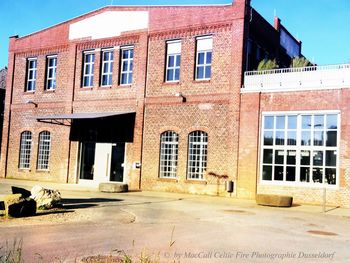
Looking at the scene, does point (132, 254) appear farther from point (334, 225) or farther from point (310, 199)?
point (310, 199)

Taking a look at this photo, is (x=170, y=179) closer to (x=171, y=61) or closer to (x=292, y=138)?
(x=171, y=61)

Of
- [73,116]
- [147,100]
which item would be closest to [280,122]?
[147,100]

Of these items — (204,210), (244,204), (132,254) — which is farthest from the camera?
(244,204)

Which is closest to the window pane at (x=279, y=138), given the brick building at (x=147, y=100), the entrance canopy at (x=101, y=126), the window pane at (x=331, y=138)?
the brick building at (x=147, y=100)

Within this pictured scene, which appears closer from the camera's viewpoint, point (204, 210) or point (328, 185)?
point (204, 210)

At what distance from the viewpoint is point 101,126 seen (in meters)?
23.6

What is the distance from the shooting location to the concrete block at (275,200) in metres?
16.4

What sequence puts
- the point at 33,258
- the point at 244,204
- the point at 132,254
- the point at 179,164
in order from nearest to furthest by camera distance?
the point at 33,258
the point at 132,254
the point at 244,204
the point at 179,164

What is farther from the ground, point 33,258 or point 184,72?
point 184,72

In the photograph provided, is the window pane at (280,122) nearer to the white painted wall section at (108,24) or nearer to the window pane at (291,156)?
the window pane at (291,156)

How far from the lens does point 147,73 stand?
22.4 meters

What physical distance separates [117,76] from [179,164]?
20.6ft

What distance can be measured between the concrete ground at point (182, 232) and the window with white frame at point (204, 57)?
7412 millimetres

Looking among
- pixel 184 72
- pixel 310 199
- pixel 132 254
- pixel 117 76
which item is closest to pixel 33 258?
pixel 132 254
